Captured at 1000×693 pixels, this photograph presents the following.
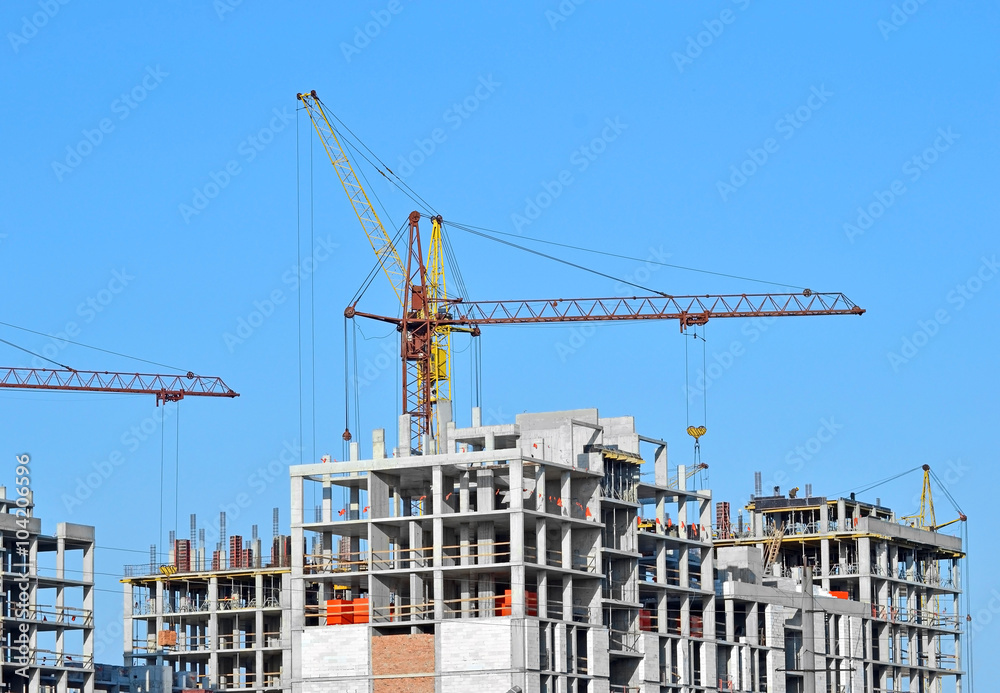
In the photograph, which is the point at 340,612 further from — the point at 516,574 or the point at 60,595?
the point at 60,595

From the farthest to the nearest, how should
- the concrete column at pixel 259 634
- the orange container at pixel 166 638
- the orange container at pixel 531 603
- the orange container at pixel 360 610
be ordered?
the orange container at pixel 166 638 → the concrete column at pixel 259 634 → the orange container at pixel 360 610 → the orange container at pixel 531 603

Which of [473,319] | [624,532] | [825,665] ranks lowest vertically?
[825,665]

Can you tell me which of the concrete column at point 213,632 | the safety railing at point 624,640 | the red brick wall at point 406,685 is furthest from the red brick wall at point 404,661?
the concrete column at point 213,632

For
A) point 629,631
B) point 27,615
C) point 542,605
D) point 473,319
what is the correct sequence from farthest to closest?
point 473,319
point 27,615
point 629,631
point 542,605

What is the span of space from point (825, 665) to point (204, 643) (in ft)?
190

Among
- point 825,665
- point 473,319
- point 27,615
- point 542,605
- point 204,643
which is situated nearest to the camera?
point 542,605

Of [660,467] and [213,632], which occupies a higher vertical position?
[660,467]

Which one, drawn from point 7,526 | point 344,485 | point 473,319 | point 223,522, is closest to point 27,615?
point 7,526

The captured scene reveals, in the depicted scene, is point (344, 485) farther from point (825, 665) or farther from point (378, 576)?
point (825, 665)

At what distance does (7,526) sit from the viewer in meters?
150

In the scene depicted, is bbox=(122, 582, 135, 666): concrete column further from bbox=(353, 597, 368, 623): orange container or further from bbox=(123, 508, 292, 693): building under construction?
bbox=(353, 597, 368, 623): orange container

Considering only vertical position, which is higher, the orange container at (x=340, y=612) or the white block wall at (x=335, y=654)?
the orange container at (x=340, y=612)

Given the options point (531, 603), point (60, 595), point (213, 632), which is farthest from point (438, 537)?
point (213, 632)

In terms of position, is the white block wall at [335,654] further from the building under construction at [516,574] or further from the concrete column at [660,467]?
the concrete column at [660,467]
